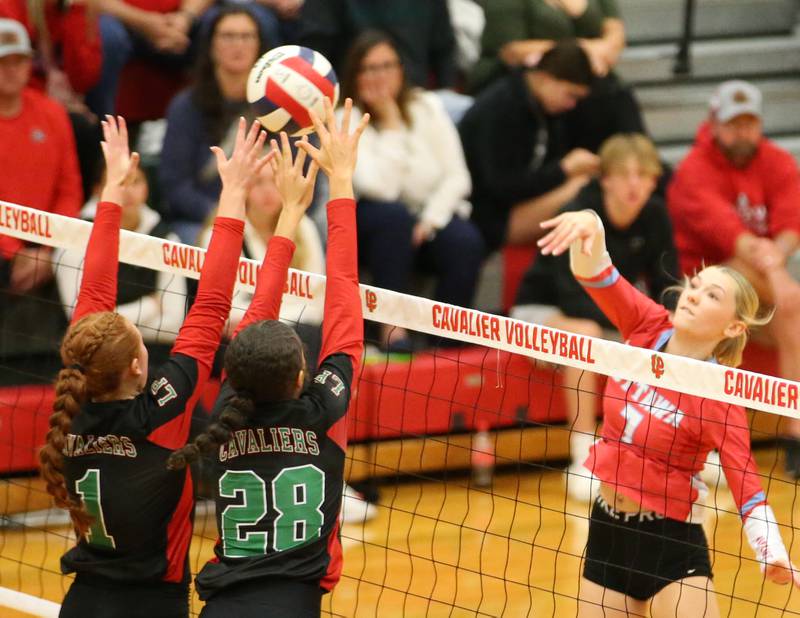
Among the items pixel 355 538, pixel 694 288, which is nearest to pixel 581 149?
pixel 355 538

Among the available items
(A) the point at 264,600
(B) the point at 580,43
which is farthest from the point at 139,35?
(A) the point at 264,600

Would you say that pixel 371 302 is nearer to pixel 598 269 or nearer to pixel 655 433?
A: pixel 598 269

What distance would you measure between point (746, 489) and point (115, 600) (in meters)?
1.82

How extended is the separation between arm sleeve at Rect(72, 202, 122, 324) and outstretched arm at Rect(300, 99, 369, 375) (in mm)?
695

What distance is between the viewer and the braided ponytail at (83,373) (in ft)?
11.9

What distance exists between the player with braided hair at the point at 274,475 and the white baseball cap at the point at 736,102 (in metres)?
4.34

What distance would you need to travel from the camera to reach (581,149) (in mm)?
7688

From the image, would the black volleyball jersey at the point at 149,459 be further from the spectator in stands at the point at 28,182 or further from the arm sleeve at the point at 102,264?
the spectator in stands at the point at 28,182

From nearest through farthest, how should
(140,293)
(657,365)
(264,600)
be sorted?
1. (264,600)
2. (657,365)
3. (140,293)

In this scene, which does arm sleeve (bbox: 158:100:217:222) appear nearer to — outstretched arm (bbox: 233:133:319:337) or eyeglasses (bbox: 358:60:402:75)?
eyeglasses (bbox: 358:60:402:75)

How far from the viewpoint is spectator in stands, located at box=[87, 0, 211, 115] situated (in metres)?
7.30

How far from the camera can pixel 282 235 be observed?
12.7 feet

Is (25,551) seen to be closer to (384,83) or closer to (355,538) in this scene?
(355,538)

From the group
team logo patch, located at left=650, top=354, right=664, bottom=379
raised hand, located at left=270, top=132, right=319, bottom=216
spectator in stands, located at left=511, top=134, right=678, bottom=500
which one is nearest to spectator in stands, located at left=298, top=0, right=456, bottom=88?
spectator in stands, located at left=511, top=134, right=678, bottom=500
